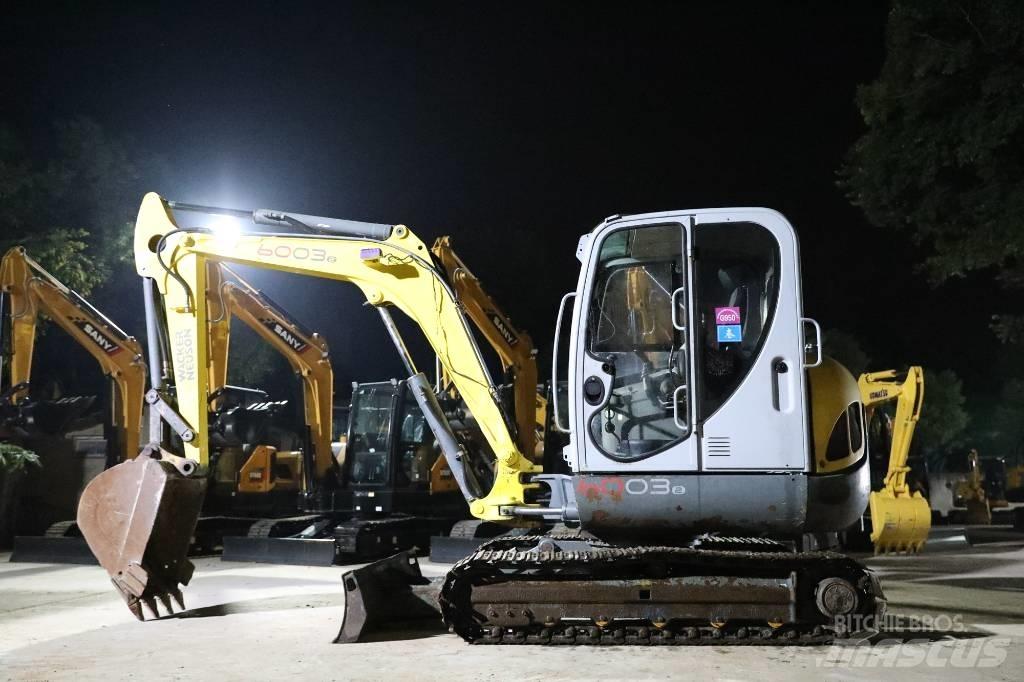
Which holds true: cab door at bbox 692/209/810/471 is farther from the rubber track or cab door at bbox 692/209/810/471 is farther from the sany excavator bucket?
the sany excavator bucket

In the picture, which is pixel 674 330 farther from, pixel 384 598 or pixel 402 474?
pixel 402 474

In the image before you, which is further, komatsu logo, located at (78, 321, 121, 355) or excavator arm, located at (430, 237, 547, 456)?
komatsu logo, located at (78, 321, 121, 355)

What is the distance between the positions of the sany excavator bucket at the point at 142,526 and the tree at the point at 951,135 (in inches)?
516

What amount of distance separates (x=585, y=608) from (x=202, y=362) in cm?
421

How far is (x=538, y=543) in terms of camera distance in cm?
682

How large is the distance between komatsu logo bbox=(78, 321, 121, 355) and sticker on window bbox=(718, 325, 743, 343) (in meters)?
11.6

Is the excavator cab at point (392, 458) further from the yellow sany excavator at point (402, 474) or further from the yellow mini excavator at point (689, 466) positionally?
the yellow mini excavator at point (689, 466)

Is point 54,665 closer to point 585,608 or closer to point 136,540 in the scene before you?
point 136,540

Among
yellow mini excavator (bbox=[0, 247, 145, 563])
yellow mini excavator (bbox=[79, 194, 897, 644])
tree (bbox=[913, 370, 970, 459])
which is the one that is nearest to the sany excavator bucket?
yellow mini excavator (bbox=[79, 194, 897, 644])

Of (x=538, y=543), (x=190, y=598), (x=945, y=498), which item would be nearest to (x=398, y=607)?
(x=538, y=543)

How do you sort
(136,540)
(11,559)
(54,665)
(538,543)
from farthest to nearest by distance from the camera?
(11,559) < (136,540) < (538,543) < (54,665)

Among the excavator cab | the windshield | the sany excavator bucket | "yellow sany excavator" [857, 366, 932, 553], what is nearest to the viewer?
the sany excavator bucket

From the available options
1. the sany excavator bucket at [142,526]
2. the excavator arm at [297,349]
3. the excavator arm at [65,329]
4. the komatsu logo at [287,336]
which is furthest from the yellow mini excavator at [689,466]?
the excavator arm at [65,329]

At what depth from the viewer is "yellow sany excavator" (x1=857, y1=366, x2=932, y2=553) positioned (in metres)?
13.5
